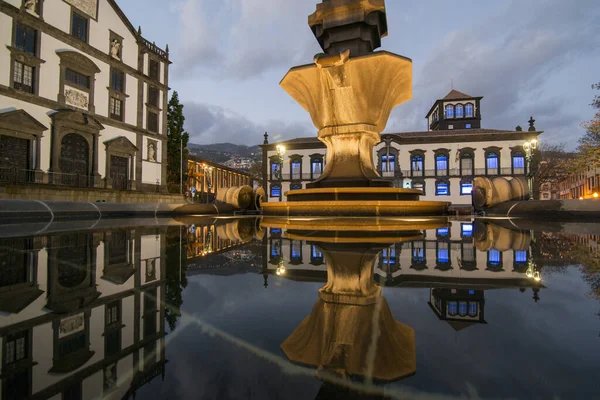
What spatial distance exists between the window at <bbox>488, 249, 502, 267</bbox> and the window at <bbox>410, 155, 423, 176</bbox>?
32744 mm

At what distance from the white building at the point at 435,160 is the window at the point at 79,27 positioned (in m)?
19.6

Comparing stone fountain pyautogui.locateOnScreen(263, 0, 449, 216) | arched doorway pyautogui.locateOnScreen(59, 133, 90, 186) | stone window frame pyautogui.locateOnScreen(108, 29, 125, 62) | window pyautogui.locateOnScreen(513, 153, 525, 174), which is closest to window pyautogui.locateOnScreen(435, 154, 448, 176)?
window pyautogui.locateOnScreen(513, 153, 525, 174)

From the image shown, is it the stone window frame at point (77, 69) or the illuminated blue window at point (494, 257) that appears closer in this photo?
the illuminated blue window at point (494, 257)

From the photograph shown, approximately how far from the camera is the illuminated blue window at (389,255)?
5.53ft

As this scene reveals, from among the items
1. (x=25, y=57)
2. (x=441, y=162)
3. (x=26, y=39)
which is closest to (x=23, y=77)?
(x=25, y=57)

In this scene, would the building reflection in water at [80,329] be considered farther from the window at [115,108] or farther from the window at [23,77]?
the window at [115,108]

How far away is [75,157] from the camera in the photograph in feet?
55.3

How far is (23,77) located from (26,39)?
1.71 m

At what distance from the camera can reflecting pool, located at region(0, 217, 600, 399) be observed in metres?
0.55

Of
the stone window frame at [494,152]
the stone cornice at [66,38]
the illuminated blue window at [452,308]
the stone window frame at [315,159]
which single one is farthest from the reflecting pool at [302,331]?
the stone window frame at [494,152]

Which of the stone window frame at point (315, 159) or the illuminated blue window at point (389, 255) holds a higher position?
the stone window frame at point (315, 159)

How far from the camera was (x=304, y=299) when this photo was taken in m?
1.09

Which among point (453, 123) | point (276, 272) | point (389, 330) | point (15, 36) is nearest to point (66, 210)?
point (276, 272)

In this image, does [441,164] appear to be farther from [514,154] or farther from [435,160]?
[514,154]
